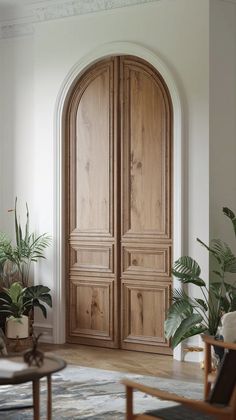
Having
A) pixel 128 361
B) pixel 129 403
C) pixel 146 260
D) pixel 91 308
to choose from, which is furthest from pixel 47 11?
pixel 129 403

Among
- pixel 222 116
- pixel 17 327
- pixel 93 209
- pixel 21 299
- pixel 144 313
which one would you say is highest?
pixel 222 116

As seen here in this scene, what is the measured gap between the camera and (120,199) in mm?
6984

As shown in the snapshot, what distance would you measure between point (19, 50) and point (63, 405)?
12.9 ft

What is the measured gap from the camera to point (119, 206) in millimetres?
6984

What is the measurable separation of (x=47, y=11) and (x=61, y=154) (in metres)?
1.38

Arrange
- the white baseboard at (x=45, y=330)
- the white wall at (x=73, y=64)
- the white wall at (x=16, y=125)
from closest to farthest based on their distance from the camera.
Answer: the white wall at (x=73, y=64)
the white baseboard at (x=45, y=330)
the white wall at (x=16, y=125)

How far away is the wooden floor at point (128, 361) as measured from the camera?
19.9ft

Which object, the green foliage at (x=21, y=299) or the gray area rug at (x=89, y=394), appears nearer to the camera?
the gray area rug at (x=89, y=394)

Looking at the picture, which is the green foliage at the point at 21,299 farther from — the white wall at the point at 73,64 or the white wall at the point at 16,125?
the white wall at the point at 16,125

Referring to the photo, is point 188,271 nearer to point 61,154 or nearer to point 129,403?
point 61,154

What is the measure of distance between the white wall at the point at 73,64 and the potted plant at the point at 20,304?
21cm

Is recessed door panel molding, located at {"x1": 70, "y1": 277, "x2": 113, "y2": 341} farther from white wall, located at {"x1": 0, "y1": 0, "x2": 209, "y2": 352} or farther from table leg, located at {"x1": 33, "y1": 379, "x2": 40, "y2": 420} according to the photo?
table leg, located at {"x1": 33, "y1": 379, "x2": 40, "y2": 420}

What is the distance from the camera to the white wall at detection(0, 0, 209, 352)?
6445 mm

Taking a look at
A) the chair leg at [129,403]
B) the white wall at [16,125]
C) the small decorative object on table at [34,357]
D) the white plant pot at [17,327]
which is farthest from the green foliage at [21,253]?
the chair leg at [129,403]
